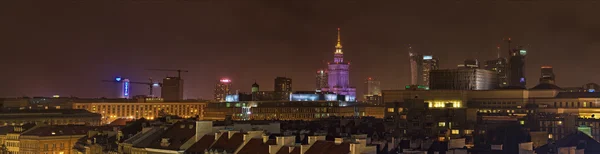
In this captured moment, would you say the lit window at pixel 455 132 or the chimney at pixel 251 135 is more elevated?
the chimney at pixel 251 135

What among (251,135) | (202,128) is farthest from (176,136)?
(251,135)

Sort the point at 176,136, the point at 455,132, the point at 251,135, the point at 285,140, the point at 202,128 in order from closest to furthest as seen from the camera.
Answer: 1. the point at 285,140
2. the point at 251,135
3. the point at 202,128
4. the point at 176,136
5. the point at 455,132

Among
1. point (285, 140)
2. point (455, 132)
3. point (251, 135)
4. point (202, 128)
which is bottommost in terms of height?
point (455, 132)

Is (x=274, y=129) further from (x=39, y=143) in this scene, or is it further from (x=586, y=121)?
(x=586, y=121)

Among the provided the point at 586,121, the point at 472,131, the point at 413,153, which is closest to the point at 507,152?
the point at 413,153

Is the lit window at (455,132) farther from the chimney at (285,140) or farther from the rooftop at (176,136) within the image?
the chimney at (285,140)

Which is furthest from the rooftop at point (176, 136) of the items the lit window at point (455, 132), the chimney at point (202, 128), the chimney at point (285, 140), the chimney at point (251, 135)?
the lit window at point (455, 132)

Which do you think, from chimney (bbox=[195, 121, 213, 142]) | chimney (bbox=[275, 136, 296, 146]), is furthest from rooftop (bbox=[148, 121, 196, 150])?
chimney (bbox=[275, 136, 296, 146])

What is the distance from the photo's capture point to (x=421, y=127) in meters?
148

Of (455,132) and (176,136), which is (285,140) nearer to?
(176,136)

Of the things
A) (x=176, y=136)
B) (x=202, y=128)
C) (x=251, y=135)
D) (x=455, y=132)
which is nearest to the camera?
(x=251, y=135)

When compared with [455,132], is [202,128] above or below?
above

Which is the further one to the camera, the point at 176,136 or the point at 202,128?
the point at 176,136

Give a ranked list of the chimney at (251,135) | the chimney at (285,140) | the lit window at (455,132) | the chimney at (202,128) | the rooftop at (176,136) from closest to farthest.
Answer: the chimney at (285,140) < the chimney at (251,135) < the chimney at (202,128) < the rooftop at (176,136) < the lit window at (455,132)
